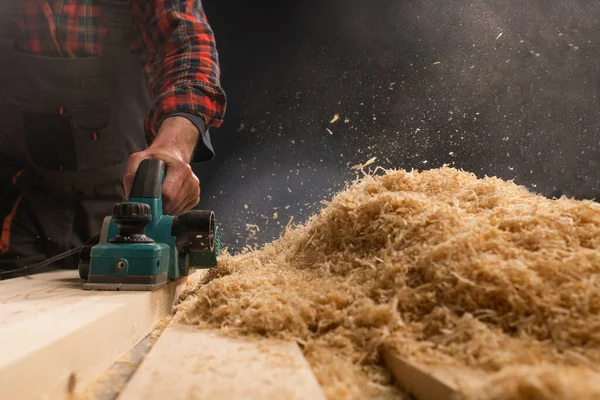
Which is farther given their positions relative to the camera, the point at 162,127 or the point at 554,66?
the point at 554,66

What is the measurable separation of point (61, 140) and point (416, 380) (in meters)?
2.33

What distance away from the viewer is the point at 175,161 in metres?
1.90

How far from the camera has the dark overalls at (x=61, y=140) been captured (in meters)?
2.44

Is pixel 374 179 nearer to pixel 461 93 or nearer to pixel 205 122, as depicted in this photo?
pixel 205 122

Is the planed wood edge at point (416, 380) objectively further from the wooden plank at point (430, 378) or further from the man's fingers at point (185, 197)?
the man's fingers at point (185, 197)

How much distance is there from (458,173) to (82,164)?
6.49 ft

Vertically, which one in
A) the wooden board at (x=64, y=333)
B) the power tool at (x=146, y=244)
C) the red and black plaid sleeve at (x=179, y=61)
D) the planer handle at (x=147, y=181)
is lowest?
the wooden board at (x=64, y=333)

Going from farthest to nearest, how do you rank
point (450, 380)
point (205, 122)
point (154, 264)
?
point (205, 122), point (154, 264), point (450, 380)

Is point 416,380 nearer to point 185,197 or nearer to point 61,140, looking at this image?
point 185,197

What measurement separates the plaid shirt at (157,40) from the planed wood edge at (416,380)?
5.66ft

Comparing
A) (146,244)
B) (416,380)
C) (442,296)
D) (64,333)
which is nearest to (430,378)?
(416,380)

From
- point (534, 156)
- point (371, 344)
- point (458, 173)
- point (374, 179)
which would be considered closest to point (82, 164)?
point (374, 179)

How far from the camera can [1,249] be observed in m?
2.54

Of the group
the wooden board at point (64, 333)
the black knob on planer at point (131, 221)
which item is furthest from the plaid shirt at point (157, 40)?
the wooden board at point (64, 333)
